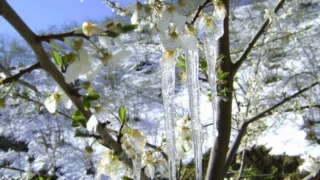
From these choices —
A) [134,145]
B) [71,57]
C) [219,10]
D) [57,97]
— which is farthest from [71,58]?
[219,10]

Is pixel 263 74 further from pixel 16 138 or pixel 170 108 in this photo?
pixel 170 108

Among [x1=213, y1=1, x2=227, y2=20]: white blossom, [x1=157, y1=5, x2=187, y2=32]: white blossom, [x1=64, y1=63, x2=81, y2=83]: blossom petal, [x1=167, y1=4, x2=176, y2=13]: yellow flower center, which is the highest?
[x1=213, y1=1, x2=227, y2=20]: white blossom

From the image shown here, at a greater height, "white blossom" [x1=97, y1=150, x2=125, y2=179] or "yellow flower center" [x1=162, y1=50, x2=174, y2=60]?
"yellow flower center" [x1=162, y1=50, x2=174, y2=60]

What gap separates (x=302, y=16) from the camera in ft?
23.6

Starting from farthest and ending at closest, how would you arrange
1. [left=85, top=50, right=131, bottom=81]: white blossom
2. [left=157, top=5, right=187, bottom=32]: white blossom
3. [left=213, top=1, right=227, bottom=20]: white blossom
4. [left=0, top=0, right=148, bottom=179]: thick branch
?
1. [left=213, top=1, right=227, bottom=20]: white blossom
2. [left=157, top=5, right=187, bottom=32]: white blossom
3. [left=85, top=50, right=131, bottom=81]: white blossom
4. [left=0, top=0, right=148, bottom=179]: thick branch

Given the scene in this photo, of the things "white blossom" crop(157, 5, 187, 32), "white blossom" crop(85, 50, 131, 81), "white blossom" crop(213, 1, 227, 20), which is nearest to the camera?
"white blossom" crop(85, 50, 131, 81)

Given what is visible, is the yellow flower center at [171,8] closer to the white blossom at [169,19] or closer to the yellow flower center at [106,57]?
the white blossom at [169,19]

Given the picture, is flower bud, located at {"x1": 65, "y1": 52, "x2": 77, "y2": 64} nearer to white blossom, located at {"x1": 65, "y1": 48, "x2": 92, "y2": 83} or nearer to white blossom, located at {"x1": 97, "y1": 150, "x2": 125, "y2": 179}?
white blossom, located at {"x1": 65, "y1": 48, "x2": 92, "y2": 83}

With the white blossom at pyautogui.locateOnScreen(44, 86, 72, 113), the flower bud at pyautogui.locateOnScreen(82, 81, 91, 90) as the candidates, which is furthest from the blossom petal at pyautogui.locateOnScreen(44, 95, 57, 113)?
the flower bud at pyautogui.locateOnScreen(82, 81, 91, 90)

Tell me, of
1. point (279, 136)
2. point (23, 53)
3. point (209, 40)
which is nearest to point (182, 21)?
point (209, 40)

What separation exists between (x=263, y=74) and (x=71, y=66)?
5676 millimetres

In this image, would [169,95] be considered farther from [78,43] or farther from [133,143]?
[78,43]

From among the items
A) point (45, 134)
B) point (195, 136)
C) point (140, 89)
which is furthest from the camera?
point (140, 89)

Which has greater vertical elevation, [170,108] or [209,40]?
[209,40]
